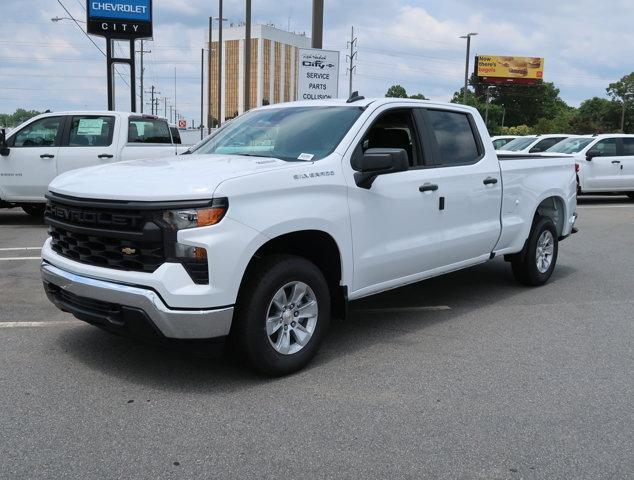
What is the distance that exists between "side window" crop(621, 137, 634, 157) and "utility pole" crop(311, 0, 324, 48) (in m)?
8.51

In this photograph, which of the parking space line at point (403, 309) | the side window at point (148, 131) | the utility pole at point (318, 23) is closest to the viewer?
the parking space line at point (403, 309)

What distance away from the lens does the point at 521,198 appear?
6598mm

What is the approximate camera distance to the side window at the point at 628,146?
Answer: 54.2ft

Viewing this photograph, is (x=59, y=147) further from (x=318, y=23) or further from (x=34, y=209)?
(x=318, y=23)

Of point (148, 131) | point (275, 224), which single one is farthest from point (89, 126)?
point (275, 224)

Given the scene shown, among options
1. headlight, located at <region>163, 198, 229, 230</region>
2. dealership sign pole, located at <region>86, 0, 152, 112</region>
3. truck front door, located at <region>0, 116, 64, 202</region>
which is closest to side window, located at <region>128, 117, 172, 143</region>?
truck front door, located at <region>0, 116, 64, 202</region>

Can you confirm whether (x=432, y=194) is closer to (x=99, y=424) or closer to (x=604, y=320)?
(x=604, y=320)

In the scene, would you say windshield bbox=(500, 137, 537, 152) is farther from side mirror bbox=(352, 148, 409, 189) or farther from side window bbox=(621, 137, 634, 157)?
side mirror bbox=(352, 148, 409, 189)

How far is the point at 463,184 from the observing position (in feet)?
18.8

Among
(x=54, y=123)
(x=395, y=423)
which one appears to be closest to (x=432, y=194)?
(x=395, y=423)

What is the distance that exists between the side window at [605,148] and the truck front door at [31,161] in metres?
12.8

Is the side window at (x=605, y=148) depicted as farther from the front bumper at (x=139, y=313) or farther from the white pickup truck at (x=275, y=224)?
the front bumper at (x=139, y=313)

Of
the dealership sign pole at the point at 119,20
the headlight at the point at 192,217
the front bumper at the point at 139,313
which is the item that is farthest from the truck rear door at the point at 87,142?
the dealership sign pole at the point at 119,20

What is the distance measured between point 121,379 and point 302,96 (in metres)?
10.9
